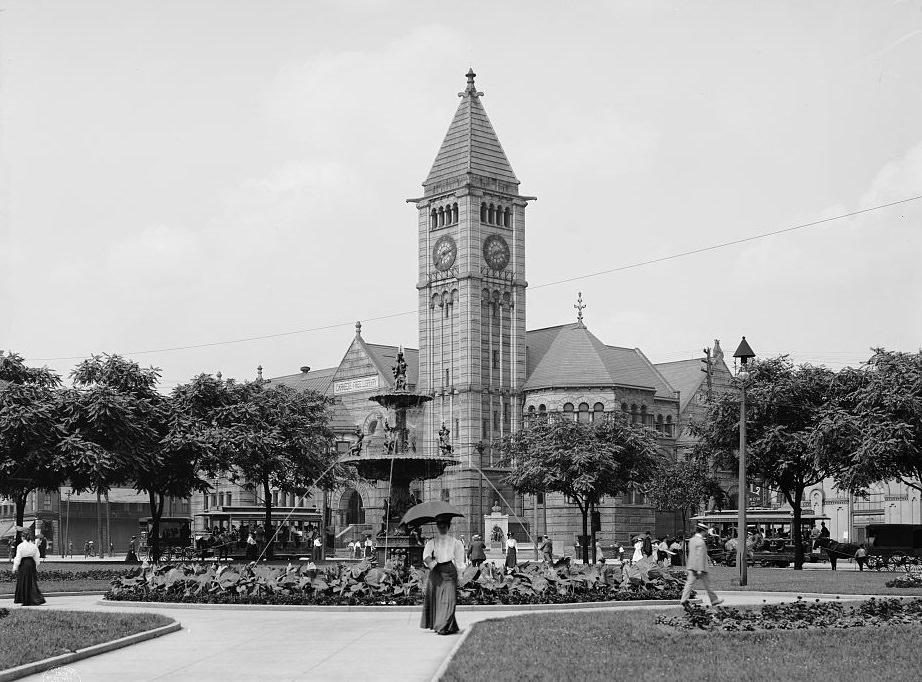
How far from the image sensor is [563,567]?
32625mm

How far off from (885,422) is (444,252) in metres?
61.6

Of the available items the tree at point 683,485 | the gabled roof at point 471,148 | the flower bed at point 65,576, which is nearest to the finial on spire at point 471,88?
the gabled roof at point 471,148

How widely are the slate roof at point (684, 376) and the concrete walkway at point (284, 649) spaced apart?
8661 centimetres

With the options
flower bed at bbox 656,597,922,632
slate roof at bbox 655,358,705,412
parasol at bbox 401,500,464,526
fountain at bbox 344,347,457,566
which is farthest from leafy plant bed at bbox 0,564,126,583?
slate roof at bbox 655,358,705,412

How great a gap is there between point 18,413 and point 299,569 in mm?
22630

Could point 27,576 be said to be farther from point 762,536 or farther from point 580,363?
point 580,363

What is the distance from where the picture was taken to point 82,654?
20.3 m

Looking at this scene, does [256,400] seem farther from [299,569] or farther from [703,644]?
[703,644]

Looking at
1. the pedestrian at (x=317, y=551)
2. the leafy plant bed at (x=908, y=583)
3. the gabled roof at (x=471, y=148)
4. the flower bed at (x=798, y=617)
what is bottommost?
the pedestrian at (x=317, y=551)

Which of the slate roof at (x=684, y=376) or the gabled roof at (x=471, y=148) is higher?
the gabled roof at (x=471, y=148)

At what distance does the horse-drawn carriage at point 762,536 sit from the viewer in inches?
2601

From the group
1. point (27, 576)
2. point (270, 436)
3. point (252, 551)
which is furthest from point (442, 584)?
point (252, 551)

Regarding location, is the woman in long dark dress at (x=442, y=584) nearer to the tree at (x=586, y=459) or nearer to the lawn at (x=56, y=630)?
the lawn at (x=56, y=630)

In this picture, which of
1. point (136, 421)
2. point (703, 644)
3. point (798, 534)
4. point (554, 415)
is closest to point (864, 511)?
point (554, 415)
